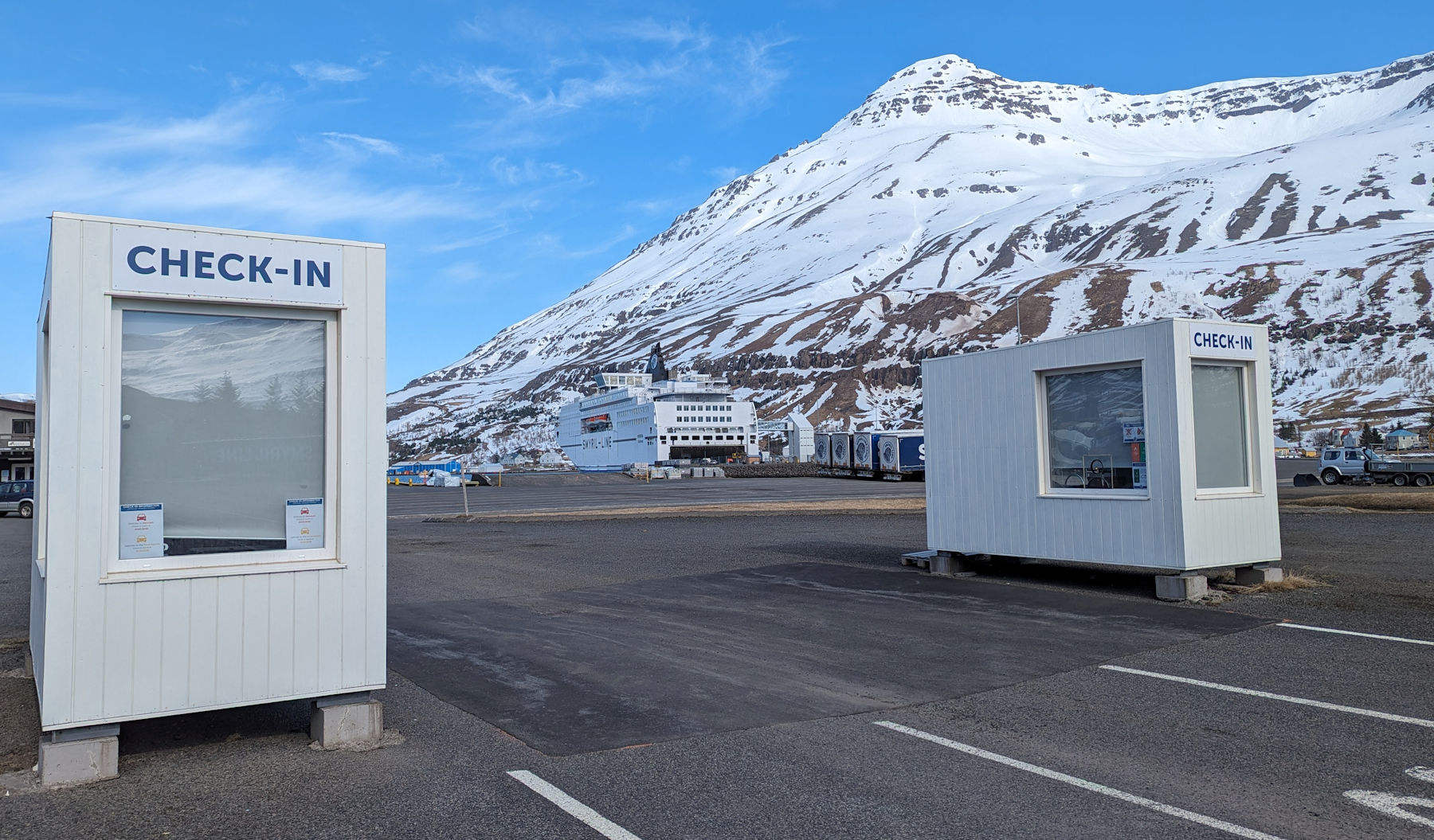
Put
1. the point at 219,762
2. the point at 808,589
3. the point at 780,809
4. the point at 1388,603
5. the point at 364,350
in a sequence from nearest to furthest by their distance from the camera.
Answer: the point at 780,809 < the point at 219,762 < the point at 364,350 < the point at 1388,603 < the point at 808,589

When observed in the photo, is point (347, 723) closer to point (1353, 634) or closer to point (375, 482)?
point (375, 482)

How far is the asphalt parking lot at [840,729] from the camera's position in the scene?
443 cm

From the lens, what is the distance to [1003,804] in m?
4.54

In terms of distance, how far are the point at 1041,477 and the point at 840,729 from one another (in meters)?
7.11

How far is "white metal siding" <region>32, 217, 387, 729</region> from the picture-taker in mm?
4969

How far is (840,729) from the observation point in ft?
19.2

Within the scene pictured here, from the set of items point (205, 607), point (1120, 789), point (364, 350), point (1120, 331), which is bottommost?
point (1120, 789)

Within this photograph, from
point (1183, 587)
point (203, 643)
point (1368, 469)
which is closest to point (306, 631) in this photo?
point (203, 643)

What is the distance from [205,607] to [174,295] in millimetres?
1661

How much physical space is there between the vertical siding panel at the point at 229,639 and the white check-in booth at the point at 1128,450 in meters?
9.10

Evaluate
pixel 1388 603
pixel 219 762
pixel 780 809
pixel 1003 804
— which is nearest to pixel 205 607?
pixel 219 762

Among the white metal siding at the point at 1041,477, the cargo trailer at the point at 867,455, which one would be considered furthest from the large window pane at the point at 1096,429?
the cargo trailer at the point at 867,455

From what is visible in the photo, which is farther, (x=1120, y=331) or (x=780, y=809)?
(x=1120, y=331)

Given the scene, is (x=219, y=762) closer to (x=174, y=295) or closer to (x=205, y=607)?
(x=205, y=607)
